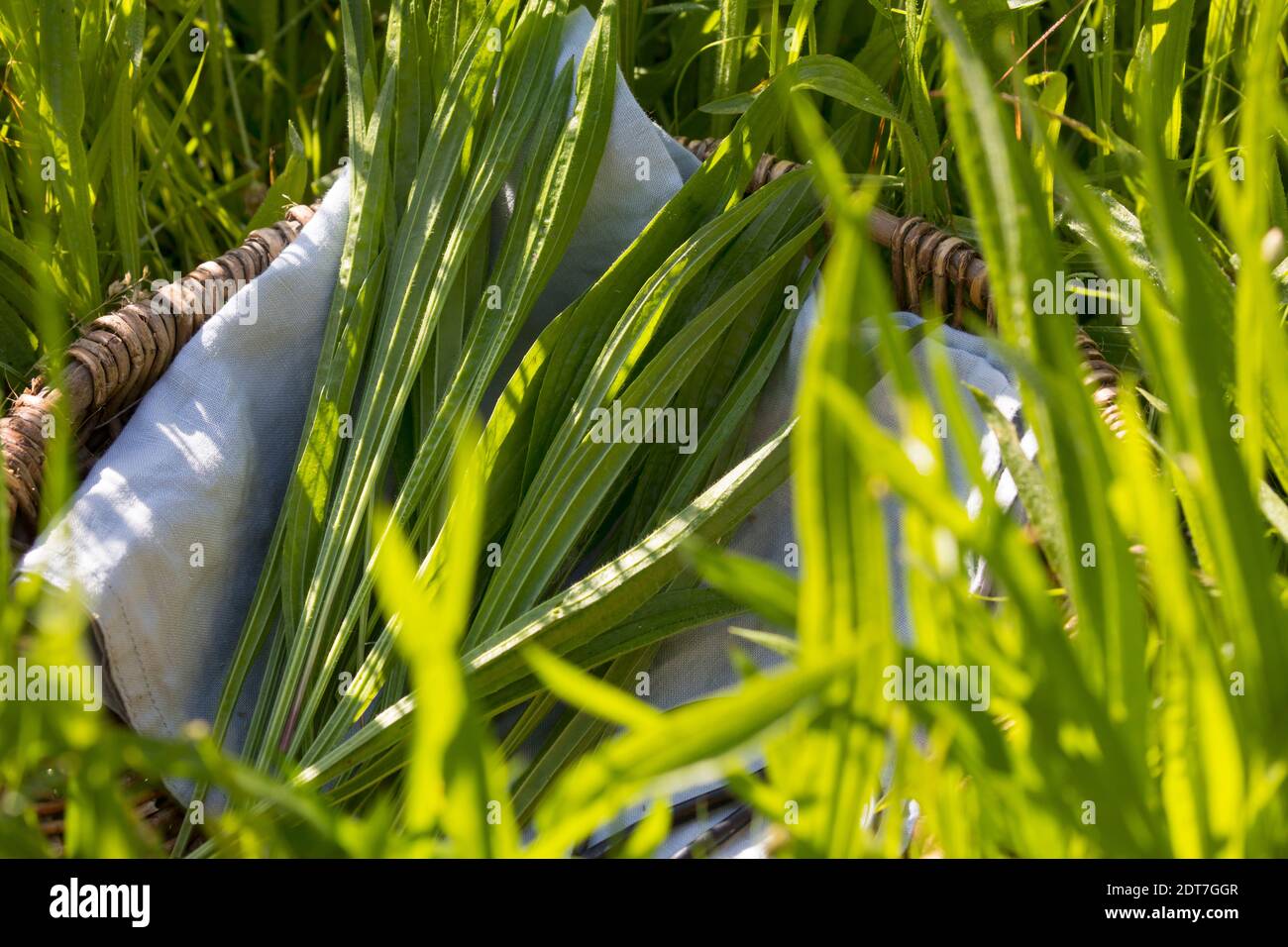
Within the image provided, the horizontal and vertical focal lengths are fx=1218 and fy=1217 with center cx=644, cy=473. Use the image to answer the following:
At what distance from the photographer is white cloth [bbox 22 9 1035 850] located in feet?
2.01

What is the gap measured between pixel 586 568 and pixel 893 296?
0.26m

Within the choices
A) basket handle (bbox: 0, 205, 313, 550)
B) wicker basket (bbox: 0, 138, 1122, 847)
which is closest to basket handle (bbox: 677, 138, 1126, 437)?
wicker basket (bbox: 0, 138, 1122, 847)

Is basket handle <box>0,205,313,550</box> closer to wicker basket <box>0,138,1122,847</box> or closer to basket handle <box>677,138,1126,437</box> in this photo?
wicker basket <box>0,138,1122,847</box>

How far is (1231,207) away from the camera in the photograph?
0.32 meters

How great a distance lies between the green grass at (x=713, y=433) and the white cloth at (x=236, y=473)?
0.03 metres

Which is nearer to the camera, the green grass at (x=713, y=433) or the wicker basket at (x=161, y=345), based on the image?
the green grass at (x=713, y=433)

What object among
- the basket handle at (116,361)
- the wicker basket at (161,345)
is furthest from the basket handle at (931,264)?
→ the basket handle at (116,361)

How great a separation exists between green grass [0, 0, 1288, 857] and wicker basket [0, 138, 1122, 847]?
0.12ft

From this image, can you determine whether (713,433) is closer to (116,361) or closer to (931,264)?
(931,264)

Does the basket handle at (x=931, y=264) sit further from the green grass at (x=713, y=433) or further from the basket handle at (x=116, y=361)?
the basket handle at (x=116, y=361)

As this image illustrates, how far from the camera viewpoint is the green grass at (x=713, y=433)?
0.29 m
